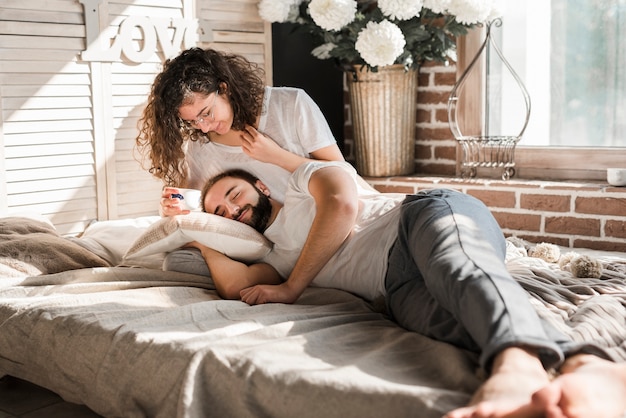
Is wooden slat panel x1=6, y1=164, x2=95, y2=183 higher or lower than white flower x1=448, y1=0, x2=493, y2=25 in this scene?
lower

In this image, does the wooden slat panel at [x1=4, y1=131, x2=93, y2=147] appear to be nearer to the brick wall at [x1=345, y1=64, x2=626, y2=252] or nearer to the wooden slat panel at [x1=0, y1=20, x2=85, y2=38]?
the wooden slat panel at [x1=0, y1=20, x2=85, y2=38]

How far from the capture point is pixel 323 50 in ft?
12.4

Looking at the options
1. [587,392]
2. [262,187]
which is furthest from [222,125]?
[587,392]

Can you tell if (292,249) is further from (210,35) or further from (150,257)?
(210,35)

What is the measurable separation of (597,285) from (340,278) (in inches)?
27.0

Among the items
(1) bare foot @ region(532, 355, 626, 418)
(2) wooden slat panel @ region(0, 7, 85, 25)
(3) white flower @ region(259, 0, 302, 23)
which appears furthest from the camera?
(3) white flower @ region(259, 0, 302, 23)

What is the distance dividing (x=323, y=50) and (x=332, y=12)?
0.29 m

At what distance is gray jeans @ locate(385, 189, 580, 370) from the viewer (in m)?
1.38

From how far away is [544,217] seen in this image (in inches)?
137

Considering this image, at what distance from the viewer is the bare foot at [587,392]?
1.18 meters

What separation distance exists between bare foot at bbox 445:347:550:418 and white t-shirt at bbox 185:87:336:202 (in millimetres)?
1306

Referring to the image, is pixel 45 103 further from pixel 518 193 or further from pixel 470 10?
pixel 518 193

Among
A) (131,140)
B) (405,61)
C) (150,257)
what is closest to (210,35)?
(131,140)

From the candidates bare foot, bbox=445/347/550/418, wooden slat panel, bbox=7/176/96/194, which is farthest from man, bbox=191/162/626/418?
wooden slat panel, bbox=7/176/96/194
